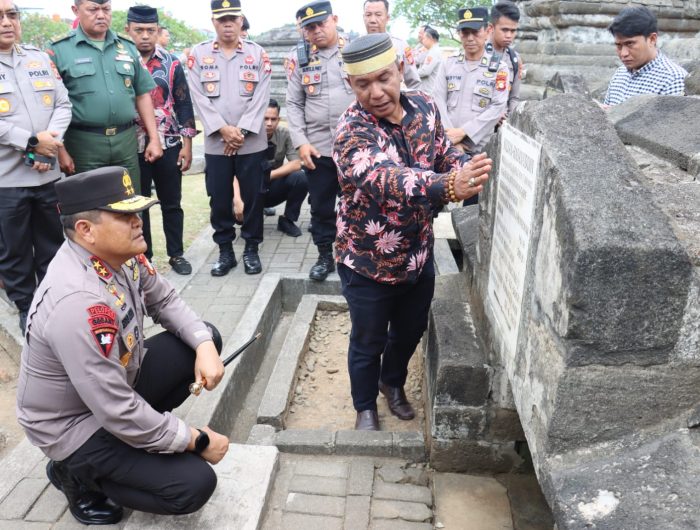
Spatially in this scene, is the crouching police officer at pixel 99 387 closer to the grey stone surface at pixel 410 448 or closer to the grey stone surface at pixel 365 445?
the grey stone surface at pixel 365 445

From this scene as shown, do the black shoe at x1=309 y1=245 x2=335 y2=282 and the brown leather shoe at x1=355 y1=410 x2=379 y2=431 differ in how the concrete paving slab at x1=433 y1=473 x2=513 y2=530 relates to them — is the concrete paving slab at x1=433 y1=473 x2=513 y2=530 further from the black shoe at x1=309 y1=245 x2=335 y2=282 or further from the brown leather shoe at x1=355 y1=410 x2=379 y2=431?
the black shoe at x1=309 y1=245 x2=335 y2=282

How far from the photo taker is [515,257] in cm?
209

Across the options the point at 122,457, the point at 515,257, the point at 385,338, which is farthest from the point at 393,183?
the point at 122,457

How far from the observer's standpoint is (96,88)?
398 cm

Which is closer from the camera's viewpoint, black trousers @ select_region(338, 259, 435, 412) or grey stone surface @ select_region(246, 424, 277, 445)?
black trousers @ select_region(338, 259, 435, 412)

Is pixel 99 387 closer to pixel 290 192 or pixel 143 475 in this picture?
pixel 143 475

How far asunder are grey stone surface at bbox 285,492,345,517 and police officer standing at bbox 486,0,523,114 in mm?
3637

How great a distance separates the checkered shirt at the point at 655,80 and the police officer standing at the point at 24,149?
12.0 feet

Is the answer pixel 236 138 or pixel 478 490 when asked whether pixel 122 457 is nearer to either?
pixel 478 490

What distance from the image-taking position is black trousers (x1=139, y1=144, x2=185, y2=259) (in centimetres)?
468

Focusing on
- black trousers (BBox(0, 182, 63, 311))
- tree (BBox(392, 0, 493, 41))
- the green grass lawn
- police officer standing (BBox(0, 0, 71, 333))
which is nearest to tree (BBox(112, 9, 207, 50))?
tree (BBox(392, 0, 493, 41))

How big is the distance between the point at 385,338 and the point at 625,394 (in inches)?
52.5

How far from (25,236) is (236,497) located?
7.99 ft

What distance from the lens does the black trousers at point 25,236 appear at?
3.59 m
